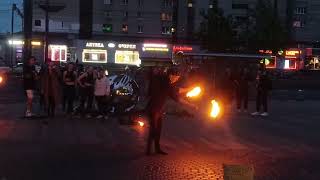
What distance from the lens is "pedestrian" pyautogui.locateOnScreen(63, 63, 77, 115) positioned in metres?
21.6

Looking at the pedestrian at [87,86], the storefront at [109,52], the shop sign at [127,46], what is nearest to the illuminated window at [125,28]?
the storefront at [109,52]

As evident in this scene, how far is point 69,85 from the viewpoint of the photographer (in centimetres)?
2164

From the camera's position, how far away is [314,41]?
301ft

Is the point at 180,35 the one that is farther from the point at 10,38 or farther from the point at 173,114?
the point at 173,114

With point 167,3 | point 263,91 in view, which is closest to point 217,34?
point 167,3

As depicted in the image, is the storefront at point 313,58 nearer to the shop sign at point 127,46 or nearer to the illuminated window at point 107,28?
the shop sign at point 127,46

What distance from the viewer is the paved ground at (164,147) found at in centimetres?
1109

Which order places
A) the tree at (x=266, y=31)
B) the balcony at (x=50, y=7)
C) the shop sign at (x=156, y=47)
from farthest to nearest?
the tree at (x=266, y=31) < the shop sign at (x=156, y=47) < the balcony at (x=50, y=7)

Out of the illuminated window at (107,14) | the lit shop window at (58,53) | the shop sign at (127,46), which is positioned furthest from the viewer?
the illuminated window at (107,14)

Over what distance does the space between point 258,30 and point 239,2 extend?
17.4m

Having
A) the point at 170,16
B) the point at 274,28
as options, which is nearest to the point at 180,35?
the point at 170,16

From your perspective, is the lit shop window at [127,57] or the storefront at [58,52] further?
the lit shop window at [127,57]

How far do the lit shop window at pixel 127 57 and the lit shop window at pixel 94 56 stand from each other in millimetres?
1529

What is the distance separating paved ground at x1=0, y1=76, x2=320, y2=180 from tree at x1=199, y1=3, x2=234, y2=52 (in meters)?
A: 49.4
